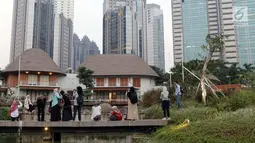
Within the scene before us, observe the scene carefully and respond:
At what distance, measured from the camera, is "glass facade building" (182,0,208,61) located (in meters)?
102

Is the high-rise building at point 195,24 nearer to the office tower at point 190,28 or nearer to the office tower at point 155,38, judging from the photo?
the office tower at point 190,28

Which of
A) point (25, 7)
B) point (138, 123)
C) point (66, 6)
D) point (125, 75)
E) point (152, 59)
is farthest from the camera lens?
point (66, 6)

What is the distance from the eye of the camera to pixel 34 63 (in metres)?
43.0

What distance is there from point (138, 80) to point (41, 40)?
231 ft

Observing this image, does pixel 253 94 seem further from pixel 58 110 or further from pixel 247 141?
pixel 58 110

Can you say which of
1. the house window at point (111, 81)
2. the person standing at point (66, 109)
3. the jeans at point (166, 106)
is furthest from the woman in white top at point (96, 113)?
the house window at point (111, 81)

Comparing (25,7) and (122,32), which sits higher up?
(25,7)

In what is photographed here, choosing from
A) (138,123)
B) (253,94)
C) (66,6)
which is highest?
(66,6)

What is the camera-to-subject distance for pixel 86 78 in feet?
133

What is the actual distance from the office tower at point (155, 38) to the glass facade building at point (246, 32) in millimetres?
34469

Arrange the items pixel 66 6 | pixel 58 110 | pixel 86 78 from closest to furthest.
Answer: pixel 58 110
pixel 86 78
pixel 66 6

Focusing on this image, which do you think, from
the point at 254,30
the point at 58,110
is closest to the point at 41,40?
the point at 254,30

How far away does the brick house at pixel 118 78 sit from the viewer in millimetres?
45125

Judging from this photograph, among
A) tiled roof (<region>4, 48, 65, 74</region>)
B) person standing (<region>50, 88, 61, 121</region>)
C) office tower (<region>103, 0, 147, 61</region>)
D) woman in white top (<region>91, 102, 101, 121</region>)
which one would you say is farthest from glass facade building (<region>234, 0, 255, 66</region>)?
person standing (<region>50, 88, 61, 121</region>)
